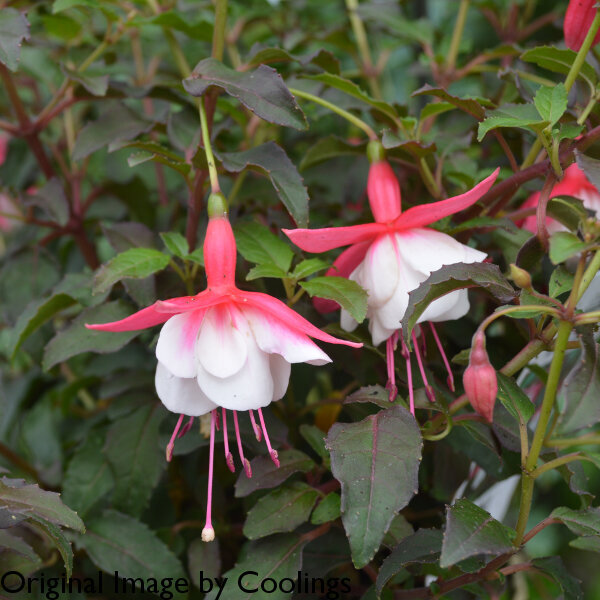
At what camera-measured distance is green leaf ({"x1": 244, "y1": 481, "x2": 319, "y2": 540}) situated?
0.58m

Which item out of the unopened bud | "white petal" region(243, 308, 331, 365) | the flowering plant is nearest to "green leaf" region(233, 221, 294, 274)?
the flowering plant

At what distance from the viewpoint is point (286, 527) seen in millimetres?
585

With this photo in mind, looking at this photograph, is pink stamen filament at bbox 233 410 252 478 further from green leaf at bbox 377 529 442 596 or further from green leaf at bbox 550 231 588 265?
green leaf at bbox 550 231 588 265

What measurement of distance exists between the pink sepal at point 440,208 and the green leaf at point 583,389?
141mm

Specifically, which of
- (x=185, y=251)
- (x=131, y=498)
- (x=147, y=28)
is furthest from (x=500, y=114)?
(x=147, y=28)

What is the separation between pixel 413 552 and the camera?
55 centimetres

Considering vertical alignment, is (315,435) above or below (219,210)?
below

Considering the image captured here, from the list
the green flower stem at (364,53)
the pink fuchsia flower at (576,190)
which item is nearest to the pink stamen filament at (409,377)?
the pink fuchsia flower at (576,190)

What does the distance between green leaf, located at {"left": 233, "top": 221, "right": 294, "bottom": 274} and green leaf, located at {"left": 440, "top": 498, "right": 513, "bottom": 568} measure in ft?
0.81

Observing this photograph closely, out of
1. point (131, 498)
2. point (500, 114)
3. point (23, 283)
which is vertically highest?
point (500, 114)

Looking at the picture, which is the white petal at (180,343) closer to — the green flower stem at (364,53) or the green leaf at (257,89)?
the green leaf at (257,89)

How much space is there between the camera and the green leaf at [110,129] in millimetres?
747

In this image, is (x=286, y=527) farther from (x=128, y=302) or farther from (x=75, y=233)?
(x=75, y=233)

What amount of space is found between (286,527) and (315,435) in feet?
0.33
